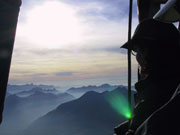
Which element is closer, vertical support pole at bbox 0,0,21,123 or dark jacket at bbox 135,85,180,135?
dark jacket at bbox 135,85,180,135

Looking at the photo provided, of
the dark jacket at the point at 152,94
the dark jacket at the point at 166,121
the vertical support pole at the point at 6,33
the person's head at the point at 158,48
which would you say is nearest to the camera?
the dark jacket at the point at 166,121

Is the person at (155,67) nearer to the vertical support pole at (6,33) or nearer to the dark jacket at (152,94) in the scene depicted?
the dark jacket at (152,94)

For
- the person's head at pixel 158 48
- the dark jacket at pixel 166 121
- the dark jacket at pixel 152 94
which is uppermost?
the person's head at pixel 158 48

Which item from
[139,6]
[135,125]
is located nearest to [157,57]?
[135,125]

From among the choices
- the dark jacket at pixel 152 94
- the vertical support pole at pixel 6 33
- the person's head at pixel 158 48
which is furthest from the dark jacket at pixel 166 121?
the vertical support pole at pixel 6 33

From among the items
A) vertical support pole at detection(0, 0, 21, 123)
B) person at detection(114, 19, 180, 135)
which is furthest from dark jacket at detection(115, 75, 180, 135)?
vertical support pole at detection(0, 0, 21, 123)

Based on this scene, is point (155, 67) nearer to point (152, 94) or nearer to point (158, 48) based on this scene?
point (158, 48)

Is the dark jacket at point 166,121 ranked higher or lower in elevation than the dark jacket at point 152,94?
higher

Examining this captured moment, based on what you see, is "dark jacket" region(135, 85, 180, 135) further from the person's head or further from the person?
the person's head

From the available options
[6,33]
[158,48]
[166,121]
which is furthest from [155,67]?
[6,33]

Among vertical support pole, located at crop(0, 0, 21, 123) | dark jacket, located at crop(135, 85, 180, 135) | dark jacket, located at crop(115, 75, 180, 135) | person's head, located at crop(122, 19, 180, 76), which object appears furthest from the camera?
person's head, located at crop(122, 19, 180, 76)

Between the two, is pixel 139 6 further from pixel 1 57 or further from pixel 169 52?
pixel 1 57
